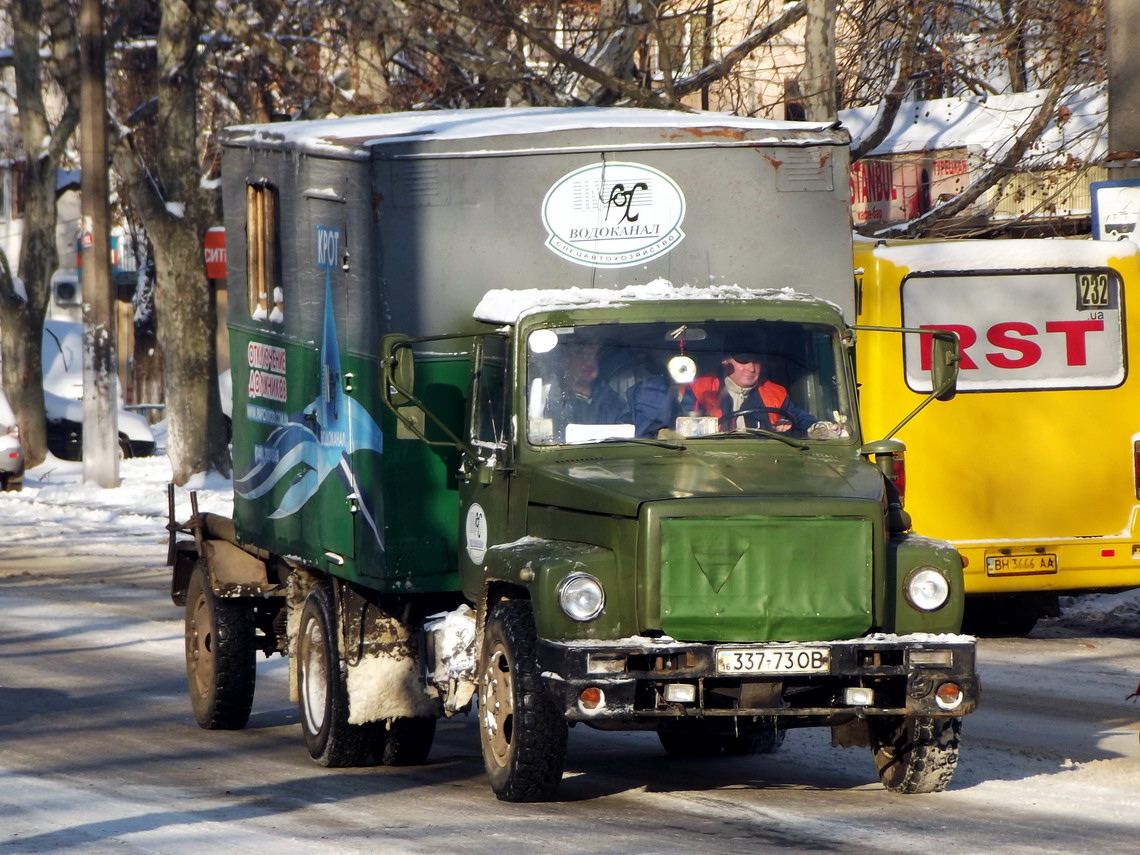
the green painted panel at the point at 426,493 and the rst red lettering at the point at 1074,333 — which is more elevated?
the rst red lettering at the point at 1074,333

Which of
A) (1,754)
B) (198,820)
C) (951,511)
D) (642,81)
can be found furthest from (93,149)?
(198,820)

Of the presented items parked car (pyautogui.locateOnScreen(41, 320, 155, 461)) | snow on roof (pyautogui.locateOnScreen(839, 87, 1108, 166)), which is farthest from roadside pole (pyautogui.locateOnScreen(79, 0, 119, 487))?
snow on roof (pyautogui.locateOnScreen(839, 87, 1108, 166))

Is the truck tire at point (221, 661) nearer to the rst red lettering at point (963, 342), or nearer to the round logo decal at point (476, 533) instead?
the round logo decal at point (476, 533)

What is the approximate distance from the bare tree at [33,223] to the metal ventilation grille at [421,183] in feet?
75.9

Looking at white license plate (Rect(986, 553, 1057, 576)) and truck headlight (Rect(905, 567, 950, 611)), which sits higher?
truck headlight (Rect(905, 567, 950, 611))

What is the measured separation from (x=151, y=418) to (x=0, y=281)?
1641cm

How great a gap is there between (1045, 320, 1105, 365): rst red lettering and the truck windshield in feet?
18.7

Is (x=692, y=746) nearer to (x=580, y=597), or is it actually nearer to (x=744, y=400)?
(x=744, y=400)

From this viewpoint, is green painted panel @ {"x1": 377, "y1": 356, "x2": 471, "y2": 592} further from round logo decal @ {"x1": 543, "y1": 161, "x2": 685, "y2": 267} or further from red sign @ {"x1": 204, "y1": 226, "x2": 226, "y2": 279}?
red sign @ {"x1": 204, "y1": 226, "x2": 226, "y2": 279}

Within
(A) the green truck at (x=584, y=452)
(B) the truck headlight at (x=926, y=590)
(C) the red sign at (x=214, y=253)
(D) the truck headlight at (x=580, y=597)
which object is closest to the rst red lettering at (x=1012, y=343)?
(A) the green truck at (x=584, y=452)

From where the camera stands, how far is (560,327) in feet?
28.3

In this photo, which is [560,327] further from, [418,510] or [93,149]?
[93,149]

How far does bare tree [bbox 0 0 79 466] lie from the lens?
3150 centimetres

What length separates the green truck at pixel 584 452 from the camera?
306 inches
